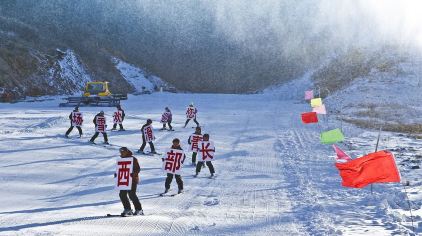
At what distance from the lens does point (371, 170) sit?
984cm

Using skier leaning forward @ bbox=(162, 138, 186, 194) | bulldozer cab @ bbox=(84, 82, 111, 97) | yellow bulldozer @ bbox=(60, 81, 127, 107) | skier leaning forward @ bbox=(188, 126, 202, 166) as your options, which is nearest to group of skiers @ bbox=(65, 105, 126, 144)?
skier leaning forward @ bbox=(188, 126, 202, 166)

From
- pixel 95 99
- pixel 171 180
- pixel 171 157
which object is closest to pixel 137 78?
pixel 95 99

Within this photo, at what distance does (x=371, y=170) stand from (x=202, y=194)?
4.75 meters

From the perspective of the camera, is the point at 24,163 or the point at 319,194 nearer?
the point at 319,194

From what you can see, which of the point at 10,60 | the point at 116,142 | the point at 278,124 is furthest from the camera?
the point at 10,60

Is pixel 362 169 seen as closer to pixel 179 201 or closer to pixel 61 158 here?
pixel 179 201

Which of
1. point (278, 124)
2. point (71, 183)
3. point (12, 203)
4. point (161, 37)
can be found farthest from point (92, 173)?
point (161, 37)

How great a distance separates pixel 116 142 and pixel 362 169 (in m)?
14.4

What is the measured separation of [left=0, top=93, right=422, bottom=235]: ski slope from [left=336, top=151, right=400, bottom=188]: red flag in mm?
939

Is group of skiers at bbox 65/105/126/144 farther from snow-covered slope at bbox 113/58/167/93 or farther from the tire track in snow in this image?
snow-covered slope at bbox 113/58/167/93

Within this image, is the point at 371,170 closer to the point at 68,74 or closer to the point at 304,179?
the point at 304,179

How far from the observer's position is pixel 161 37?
10188cm

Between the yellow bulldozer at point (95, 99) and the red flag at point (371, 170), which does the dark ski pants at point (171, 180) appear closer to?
the red flag at point (371, 170)

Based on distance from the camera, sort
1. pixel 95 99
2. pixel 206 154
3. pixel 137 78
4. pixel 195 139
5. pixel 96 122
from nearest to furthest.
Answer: pixel 206 154 < pixel 195 139 < pixel 96 122 < pixel 95 99 < pixel 137 78
